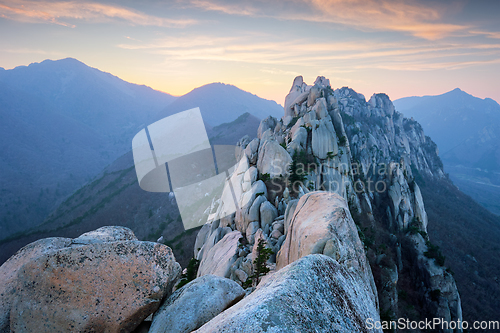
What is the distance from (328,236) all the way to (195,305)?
22.5ft

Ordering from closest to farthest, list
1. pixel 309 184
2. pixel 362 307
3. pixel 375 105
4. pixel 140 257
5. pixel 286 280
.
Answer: pixel 286 280
pixel 362 307
pixel 140 257
pixel 309 184
pixel 375 105

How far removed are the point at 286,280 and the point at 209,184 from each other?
100924mm

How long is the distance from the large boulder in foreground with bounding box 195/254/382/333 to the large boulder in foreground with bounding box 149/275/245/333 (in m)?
2.27

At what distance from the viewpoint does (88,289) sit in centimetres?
715

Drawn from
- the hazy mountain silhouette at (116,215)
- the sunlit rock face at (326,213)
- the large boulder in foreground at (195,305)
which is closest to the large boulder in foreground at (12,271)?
the large boulder in foreground at (195,305)

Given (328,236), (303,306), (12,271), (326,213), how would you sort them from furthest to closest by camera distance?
1. (326,213)
2. (328,236)
3. (12,271)
4. (303,306)

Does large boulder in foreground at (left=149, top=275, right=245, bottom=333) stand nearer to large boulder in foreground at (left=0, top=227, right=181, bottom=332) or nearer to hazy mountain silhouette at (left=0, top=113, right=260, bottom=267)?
large boulder in foreground at (left=0, top=227, right=181, bottom=332)

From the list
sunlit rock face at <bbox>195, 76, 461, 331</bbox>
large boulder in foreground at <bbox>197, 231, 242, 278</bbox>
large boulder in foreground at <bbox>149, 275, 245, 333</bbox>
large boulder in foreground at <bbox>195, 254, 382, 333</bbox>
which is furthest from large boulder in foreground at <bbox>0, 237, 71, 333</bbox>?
large boulder in foreground at <bbox>197, 231, 242, 278</bbox>

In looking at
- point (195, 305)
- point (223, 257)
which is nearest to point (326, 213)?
point (195, 305)

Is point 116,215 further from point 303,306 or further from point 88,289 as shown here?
point 303,306

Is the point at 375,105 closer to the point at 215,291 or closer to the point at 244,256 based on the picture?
the point at 244,256

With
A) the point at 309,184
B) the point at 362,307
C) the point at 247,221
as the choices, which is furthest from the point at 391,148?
the point at 362,307

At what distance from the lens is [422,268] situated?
142 feet

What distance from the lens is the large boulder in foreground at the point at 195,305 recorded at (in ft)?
24.3
